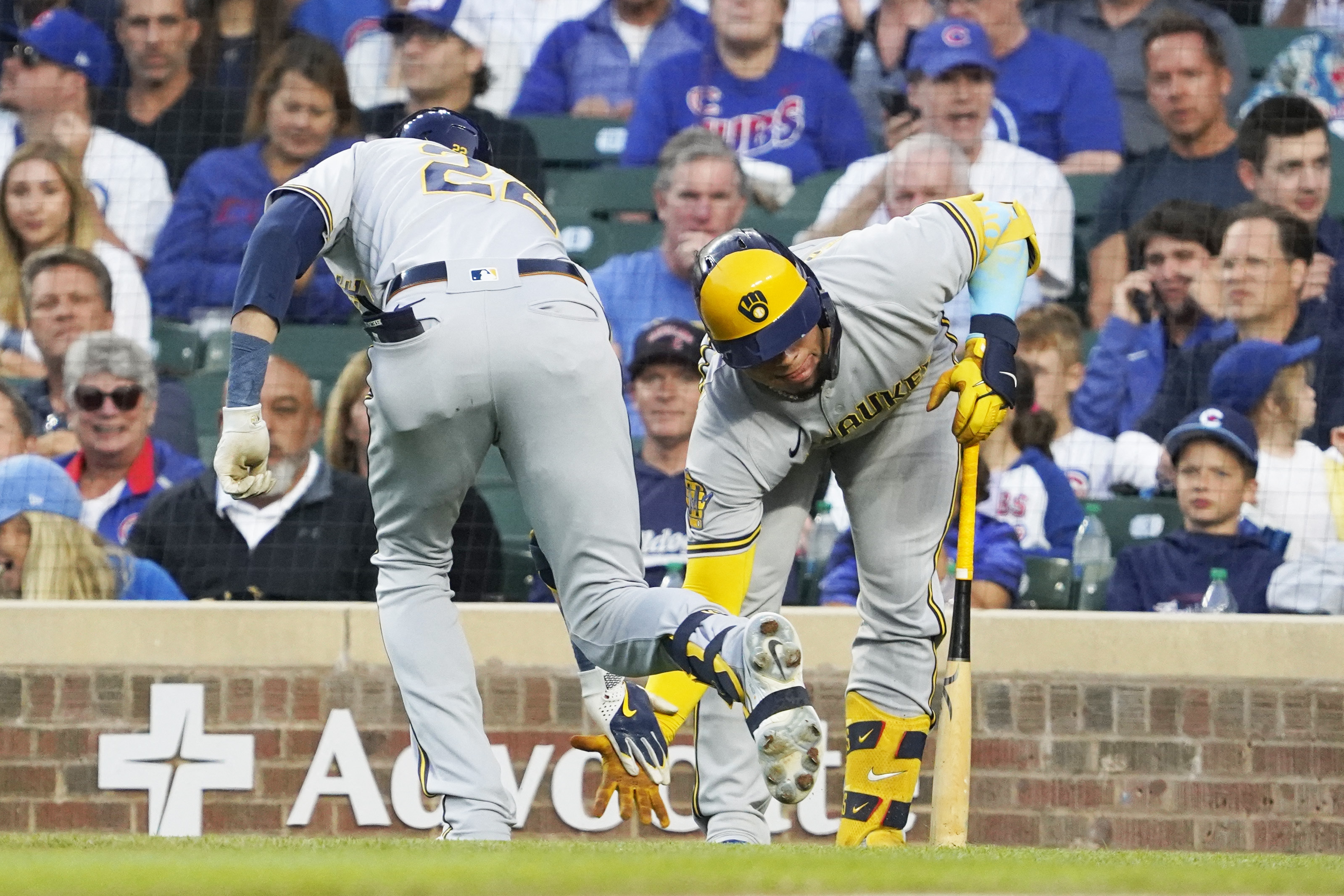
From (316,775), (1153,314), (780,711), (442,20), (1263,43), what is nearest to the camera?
(780,711)

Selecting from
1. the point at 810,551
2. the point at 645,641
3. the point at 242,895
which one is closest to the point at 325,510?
the point at 810,551

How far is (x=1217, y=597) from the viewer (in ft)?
19.1

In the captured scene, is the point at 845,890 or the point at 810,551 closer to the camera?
the point at 845,890

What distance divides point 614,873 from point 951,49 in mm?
5212

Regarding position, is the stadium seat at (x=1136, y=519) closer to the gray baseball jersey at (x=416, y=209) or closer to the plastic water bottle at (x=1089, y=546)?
the plastic water bottle at (x=1089, y=546)

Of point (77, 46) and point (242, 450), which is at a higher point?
point (77, 46)

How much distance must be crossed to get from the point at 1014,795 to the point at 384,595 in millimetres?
2544

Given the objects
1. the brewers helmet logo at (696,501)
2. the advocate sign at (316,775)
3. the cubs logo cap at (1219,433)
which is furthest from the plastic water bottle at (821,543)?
the brewers helmet logo at (696,501)

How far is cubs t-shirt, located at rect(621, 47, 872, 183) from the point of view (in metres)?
7.21

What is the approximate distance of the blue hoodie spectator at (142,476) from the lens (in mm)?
6320

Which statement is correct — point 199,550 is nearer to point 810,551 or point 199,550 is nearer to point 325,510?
point 325,510

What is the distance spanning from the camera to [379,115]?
754 centimetres

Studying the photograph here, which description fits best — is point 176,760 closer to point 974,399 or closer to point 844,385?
point 844,385

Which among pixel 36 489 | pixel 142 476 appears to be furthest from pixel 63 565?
pixel 142 476
